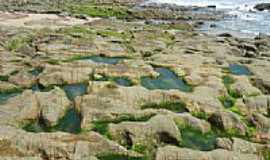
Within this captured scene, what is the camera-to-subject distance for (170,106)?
2628cm

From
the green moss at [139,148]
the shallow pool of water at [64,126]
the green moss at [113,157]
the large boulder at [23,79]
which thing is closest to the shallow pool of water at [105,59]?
the large boulder at [23,79]

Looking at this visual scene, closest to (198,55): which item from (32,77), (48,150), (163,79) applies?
(163,79)

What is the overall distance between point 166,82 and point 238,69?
6509 millimetres

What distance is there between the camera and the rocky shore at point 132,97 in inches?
814

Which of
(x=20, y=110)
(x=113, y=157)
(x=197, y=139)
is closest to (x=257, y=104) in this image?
(x=197, y=139)

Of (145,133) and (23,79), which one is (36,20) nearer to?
(23,79)

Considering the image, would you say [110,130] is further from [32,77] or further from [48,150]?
[32,77]

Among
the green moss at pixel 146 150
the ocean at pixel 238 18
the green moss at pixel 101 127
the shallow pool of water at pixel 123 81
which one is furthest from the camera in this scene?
the ocean at pixel 238 18

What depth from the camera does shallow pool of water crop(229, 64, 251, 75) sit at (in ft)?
111

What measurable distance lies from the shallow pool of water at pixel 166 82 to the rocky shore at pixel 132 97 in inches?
2.5

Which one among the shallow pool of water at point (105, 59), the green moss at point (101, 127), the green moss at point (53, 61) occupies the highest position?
the green moss at point (53, 61)

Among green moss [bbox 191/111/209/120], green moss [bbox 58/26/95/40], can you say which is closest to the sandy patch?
green moss [bbox 58/26/95/40]

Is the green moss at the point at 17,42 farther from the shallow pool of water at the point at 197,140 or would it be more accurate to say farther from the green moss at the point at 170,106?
the shallow pool of water at the point at 197,140

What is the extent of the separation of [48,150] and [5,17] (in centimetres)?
4511
